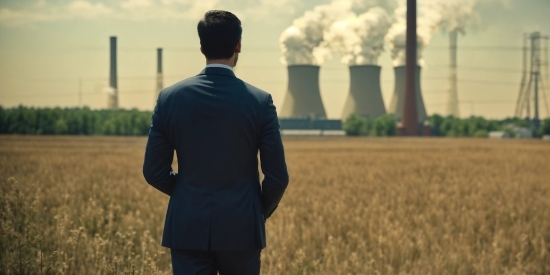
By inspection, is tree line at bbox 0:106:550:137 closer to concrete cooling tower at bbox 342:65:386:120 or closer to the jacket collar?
concrete cooling tower at bbox 342:65:386:120

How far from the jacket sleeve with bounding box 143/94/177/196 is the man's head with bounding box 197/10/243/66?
0.28 meters

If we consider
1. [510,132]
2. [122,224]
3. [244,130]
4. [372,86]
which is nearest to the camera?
[244,130]

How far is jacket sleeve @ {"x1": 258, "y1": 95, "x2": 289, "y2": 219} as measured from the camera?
2955 millimetres

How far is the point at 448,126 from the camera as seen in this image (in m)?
113

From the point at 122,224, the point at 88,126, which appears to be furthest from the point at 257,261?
the point at 88,126

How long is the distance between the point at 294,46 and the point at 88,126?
3007 cm

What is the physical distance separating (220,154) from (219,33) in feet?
1.44

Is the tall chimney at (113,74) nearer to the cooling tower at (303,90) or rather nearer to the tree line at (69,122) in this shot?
the tree line at (69,122)

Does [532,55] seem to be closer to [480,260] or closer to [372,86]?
[372,86]

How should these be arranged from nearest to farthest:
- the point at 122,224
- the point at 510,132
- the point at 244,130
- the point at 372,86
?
the point at 244,130 < the point at 122,224 < the point at 372,86 < the point at 510,132

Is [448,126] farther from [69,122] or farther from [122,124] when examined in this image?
[69,122]

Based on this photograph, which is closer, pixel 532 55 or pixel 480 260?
pixel 480 260

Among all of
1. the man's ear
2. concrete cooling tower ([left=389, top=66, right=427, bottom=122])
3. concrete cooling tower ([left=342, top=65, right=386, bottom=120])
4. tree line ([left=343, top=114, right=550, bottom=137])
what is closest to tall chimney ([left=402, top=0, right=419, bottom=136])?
concrete cooling tower ([left=389, top=66, right=427, bottom=122])

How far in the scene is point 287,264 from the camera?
650cm
